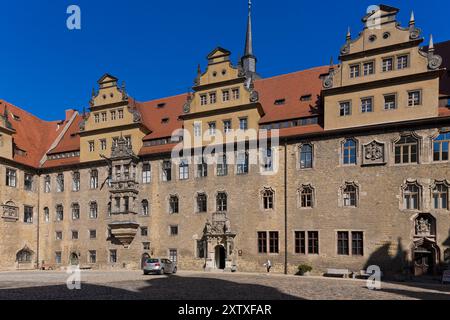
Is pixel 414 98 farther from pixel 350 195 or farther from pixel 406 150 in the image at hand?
pixel 350 195

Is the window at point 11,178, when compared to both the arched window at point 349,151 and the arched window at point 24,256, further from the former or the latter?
the arched window at point 349,151

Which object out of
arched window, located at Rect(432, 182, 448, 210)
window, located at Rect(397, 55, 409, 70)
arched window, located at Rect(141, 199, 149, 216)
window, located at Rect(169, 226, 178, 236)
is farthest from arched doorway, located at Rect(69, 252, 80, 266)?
window, located at Rect(397, 55, 409, 70)

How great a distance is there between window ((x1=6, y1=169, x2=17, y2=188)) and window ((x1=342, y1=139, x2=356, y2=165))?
91.5ft

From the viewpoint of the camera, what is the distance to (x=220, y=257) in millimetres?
29953

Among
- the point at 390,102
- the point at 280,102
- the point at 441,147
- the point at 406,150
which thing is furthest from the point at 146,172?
the point at 441,147

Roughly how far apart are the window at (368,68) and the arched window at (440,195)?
8209 millimetres

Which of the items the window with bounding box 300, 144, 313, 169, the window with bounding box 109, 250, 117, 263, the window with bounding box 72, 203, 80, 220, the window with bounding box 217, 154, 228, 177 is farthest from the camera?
the window with bounding box 72, 203, 80, 220

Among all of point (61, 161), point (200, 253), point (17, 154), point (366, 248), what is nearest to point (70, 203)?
point (61, 161)

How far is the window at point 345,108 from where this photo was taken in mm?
26375

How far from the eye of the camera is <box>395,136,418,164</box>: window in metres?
24.2

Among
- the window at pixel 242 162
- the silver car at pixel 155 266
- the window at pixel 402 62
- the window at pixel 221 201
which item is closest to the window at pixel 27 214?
the silver car at pixel 155 266

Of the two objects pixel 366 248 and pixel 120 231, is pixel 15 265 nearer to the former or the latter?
pixel 120 231

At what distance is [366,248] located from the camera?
24688mm

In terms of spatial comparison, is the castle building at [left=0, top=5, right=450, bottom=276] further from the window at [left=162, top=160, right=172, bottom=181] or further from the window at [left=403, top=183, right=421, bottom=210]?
Answer: the window at [left=162, top=160, right=172, bottom=181]
